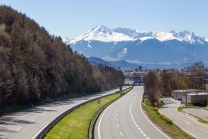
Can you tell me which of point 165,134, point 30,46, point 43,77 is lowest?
point 165,134

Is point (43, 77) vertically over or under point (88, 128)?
over

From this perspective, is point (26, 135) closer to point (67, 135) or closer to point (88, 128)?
point (67, 135)

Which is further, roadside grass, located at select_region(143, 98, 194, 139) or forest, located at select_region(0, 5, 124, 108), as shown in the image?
forest, located at select_region(0, 5, 124, 108)

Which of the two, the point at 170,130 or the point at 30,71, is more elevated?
the point at 30,71

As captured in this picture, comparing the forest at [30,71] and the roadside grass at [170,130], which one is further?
the forest at [30,71]

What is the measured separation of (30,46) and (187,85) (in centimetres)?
8851

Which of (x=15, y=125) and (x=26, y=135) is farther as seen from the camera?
(x=15, y=125)

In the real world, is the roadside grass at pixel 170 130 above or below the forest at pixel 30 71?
below

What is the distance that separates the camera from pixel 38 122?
45031mm

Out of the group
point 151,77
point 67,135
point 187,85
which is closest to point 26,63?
point 151,77

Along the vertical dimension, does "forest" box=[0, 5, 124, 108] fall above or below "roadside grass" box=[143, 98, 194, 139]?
above

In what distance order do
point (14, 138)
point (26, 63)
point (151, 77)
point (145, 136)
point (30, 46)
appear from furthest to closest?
point (151, 77) → point (30, 46) → point (26, 63) → point (145, 136) → point (14, 138)

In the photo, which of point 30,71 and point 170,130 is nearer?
point 170,130

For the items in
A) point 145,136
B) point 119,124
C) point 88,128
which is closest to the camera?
point 145,136
